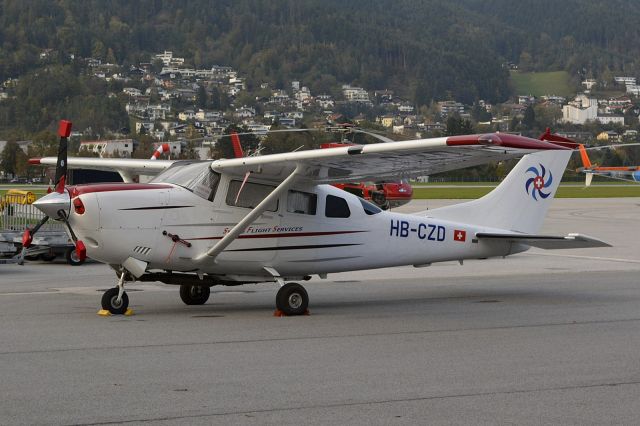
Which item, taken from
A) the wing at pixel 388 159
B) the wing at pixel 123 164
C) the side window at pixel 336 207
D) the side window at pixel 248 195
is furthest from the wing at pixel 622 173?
the side window at pixel 248 195

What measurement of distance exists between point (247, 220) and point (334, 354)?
11.0ft

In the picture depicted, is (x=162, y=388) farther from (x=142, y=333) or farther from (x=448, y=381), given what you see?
(x=142, y=333)

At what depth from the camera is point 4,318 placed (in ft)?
44.0

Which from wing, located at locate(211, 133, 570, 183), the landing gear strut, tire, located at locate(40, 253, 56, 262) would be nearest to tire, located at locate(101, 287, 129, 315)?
the landing gear strut

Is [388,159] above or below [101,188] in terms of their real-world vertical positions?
above

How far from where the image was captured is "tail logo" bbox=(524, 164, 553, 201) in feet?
55.3

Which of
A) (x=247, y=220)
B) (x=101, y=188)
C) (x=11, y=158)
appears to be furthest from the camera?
(x=11, y=158)

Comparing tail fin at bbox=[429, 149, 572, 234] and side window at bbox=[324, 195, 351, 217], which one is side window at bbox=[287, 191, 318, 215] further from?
tail fin at bbox=[429, 149, 572, 234]

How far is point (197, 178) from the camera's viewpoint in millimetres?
14195

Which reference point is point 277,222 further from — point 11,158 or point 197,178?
point 11,158

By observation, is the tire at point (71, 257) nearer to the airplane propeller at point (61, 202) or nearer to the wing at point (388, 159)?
the airplane propeller at point (61, 202)

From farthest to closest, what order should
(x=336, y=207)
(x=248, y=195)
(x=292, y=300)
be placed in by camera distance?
1. (x=336, y=207)
2. (x=248, y=195)
3. (x=292, y=300)

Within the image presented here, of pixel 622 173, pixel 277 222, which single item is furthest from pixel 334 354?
pixel 622 173

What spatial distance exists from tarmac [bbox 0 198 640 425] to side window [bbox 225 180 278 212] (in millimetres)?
1419
